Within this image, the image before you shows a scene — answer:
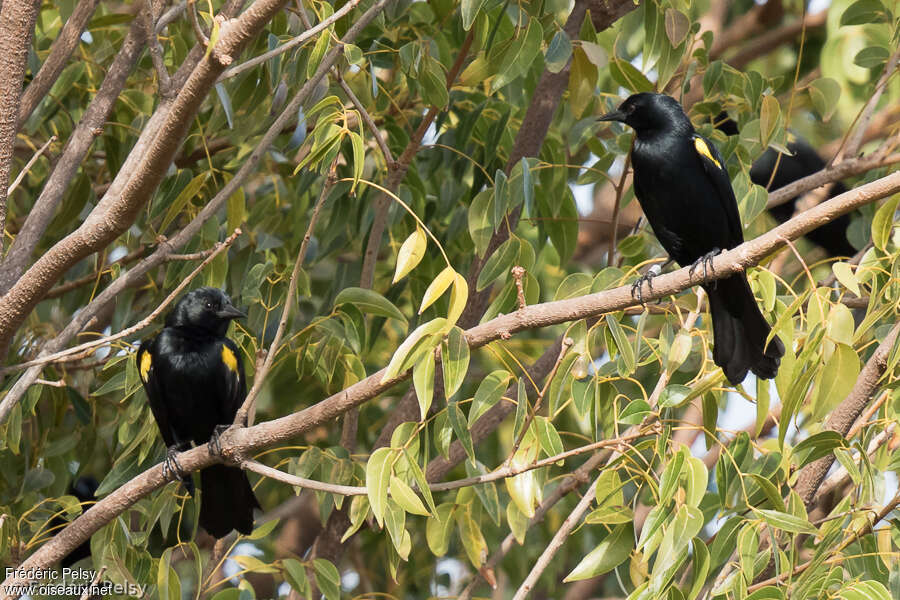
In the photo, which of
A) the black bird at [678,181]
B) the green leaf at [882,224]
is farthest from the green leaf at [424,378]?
the black bird at [678,181]

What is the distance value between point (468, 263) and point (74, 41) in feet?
6.06

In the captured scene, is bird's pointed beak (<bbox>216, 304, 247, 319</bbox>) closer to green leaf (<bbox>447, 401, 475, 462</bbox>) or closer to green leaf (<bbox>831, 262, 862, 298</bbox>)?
green leaf (<bbox>447, 401, 475, 462</bbox>)

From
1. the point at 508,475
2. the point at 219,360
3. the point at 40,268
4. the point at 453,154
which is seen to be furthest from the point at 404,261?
the point at 219,360

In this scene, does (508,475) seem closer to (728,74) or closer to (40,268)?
(40,268)

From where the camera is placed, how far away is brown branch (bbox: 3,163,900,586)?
239 cm

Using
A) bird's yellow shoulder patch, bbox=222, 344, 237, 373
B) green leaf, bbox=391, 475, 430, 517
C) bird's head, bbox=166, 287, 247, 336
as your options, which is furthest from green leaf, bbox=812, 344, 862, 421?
bird's yellow shoulder patch, bbox=222, 344, 237, 373

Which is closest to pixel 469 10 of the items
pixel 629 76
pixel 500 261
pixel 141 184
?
pixel 500 261

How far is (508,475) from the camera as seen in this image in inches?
106

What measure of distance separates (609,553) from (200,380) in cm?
226

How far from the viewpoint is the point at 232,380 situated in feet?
14.7

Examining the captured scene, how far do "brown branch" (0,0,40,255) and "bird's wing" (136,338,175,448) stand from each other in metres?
1.30

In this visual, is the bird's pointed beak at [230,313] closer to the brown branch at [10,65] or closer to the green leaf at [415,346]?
the brown branch at [10,65]

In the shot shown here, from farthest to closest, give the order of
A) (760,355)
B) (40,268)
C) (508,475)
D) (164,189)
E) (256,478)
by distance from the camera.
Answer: (256,478) → (164,189) → (760,355) → (40,268) → (508,475)

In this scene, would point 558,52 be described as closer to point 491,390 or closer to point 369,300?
point 369,300
